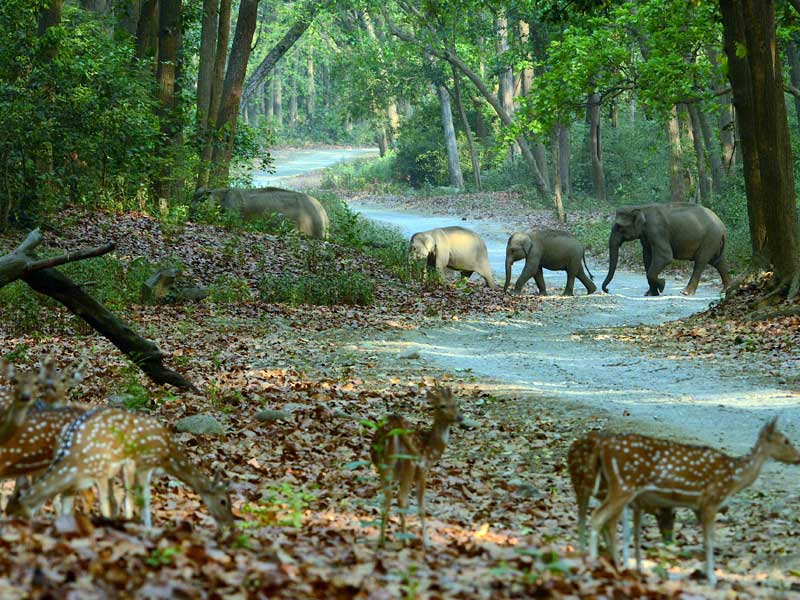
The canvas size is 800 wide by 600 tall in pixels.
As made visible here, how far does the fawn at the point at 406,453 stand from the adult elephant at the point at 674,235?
21463 millimetres

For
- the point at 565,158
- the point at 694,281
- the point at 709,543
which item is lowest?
the point at 694,281

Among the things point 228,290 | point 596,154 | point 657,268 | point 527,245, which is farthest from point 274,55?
point 228,290

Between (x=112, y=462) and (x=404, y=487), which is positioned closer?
(x=112, y=462)

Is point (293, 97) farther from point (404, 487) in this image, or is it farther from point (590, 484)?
point (590, 484)

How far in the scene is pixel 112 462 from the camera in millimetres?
6680

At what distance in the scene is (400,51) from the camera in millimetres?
53281

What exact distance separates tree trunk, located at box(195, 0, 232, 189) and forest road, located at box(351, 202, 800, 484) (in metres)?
10.7

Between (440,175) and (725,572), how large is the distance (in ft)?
189

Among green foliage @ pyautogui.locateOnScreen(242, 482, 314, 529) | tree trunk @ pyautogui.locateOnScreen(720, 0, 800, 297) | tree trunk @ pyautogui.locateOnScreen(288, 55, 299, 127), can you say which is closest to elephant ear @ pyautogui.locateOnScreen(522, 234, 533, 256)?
tree trunk @ pyautogui.locateOnScreen(720, 0, 800, 297)

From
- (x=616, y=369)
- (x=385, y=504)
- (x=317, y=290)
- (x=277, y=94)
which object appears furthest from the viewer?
(x=277, y=94)

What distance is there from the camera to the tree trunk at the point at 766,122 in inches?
769

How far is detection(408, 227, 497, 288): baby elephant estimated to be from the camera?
29.5 m

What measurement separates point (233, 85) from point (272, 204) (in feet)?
14.8

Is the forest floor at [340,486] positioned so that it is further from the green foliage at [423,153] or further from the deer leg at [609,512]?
the green foliage at [423,153]
